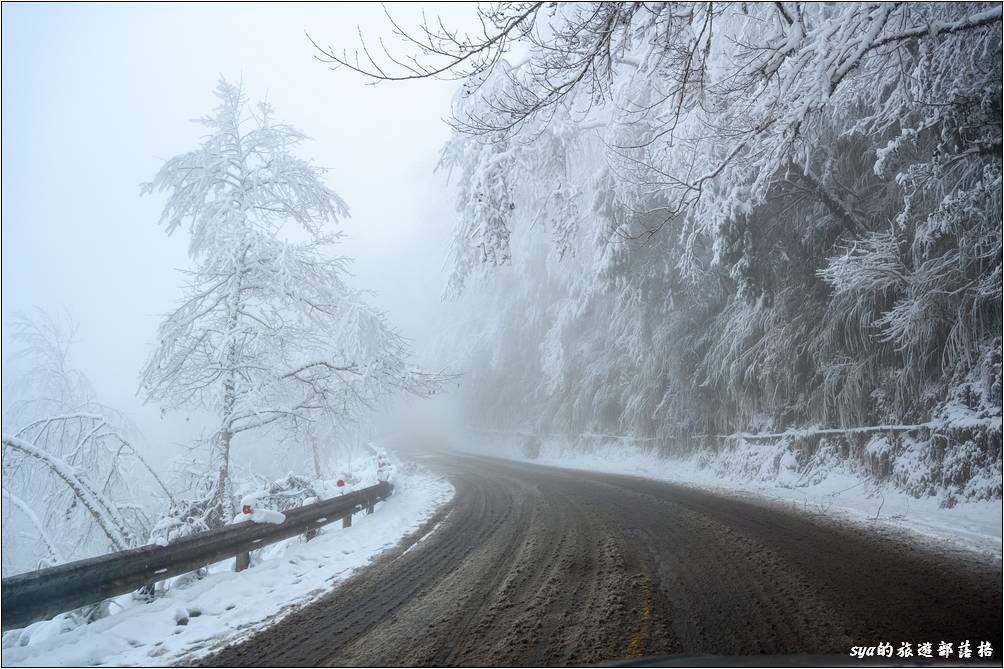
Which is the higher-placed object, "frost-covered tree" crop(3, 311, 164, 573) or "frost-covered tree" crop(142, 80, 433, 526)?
"frost-covered tree" crop(142, 80, 433, 526)

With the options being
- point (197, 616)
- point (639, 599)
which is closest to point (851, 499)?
point (639, 599)

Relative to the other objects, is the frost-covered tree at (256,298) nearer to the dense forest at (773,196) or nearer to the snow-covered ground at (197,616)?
the dense forest at (773,196)

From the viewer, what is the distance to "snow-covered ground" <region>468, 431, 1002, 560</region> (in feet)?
19.6

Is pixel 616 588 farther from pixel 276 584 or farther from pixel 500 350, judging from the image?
pixel 500 350

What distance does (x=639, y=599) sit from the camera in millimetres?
3947

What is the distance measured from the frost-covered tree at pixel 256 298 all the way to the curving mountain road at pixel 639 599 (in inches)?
192

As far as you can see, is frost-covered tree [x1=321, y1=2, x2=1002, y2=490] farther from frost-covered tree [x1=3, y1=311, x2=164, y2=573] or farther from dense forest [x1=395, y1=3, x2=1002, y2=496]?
frost-covered tree [x1=3, y1=311, x2=164, y2=573]

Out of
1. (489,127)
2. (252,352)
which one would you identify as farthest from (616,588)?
(252,352)

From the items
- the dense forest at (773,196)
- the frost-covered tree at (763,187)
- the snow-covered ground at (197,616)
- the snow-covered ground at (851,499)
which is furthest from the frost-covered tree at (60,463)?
the snow-covered ground at (851,499)

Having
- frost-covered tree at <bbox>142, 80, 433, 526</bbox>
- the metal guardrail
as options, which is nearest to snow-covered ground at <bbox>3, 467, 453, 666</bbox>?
the metal guardrail

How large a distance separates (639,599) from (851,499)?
7026 millimetres

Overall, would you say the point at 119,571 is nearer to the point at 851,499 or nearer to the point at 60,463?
the point at 60,463

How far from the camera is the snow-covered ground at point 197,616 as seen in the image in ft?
11.7

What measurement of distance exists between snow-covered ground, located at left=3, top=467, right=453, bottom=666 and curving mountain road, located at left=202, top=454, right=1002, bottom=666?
1.17 ft
